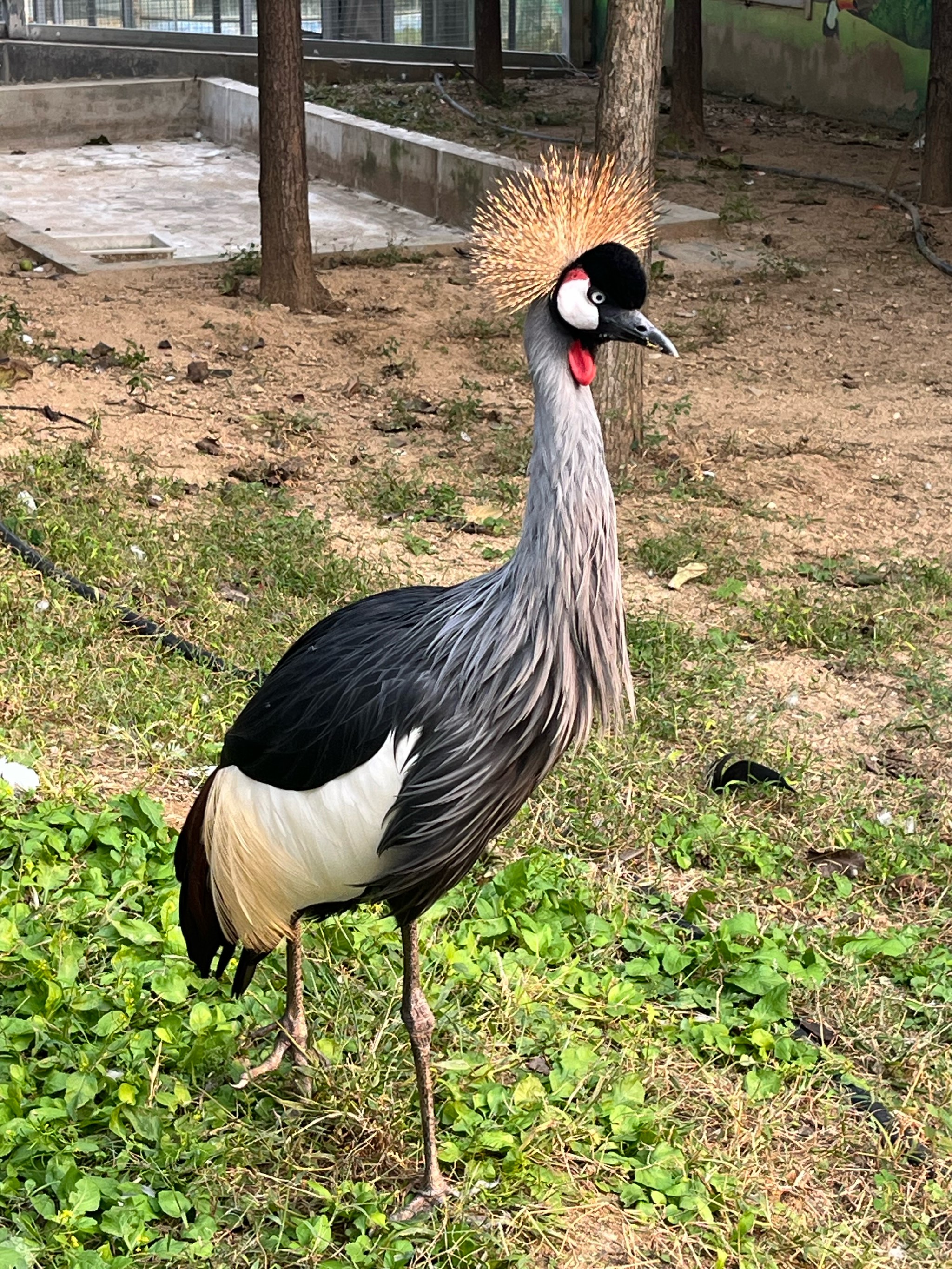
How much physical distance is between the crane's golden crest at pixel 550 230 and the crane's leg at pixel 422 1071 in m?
1.25

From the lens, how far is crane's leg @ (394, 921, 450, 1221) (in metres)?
2.78

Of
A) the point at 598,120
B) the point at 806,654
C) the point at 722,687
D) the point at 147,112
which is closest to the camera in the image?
the point at 722,687

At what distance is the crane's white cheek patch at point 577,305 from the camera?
2453 mm

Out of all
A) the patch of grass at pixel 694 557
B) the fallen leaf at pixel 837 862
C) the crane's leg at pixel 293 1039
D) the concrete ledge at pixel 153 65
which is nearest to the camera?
the crane's leg at pixel 293 1039

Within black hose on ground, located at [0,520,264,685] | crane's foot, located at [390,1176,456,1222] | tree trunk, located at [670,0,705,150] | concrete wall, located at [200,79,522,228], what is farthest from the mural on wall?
crane's foot, located at [390,1176,456,1222]

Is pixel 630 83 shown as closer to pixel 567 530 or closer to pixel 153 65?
pixel 567 530

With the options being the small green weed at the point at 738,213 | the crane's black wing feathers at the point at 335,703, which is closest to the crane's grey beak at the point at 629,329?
the crane's black wing feathers at the point at 335,703

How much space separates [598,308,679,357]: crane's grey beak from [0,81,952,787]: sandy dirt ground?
2440 millimetres

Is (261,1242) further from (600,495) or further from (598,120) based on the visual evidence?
(598,120)

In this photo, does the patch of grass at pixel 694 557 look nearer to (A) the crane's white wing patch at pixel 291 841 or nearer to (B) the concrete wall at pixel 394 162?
(A) the crane's white wing patch at pixel 291 841

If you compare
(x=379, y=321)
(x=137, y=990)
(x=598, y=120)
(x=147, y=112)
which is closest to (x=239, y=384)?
(x=379, y=321)

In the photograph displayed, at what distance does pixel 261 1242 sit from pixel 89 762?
173cm

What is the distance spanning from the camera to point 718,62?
57.6ft

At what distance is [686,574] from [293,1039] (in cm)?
309
